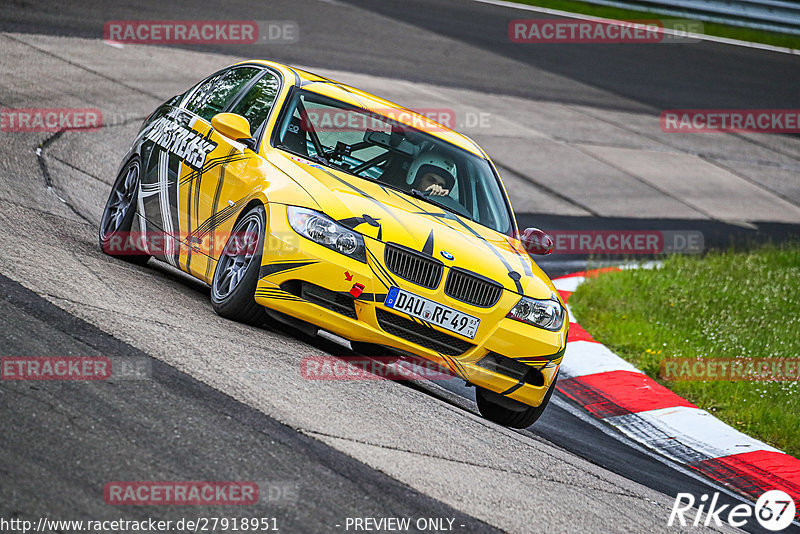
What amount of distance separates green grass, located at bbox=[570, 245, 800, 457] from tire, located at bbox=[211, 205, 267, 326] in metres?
3.99

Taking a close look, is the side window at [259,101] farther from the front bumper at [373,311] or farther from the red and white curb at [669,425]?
the red and white curb at [669,425]

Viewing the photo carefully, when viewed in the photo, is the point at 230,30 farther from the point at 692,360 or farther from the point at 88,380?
the point at 88,380

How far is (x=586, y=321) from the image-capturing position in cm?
1051

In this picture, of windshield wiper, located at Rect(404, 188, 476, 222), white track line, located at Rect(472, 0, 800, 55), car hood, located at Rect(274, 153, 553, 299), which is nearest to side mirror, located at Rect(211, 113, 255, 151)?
car hood, located at Rect(274, 153, 553, 299)

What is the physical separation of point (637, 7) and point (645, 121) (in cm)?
688

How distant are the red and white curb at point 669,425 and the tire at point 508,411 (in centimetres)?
133

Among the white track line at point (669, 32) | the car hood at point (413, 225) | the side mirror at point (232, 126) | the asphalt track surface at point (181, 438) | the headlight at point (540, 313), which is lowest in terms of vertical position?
the asphalt track surface at point (181, 438)

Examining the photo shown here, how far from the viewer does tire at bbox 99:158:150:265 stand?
798cm

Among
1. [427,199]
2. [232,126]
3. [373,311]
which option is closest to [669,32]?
[427,199]

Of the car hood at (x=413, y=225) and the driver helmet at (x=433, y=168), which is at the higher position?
the driver helmet at (x=433, y=168)

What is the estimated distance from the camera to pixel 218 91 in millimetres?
8070

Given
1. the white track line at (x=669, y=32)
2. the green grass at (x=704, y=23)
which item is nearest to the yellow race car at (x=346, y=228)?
the white track line at (x=669, y=32)

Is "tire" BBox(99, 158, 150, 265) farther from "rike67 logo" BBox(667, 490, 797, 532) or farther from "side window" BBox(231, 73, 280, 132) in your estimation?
"rike67 logo" BBox(667, 490, 797, 532)

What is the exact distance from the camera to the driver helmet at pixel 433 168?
739 cm
